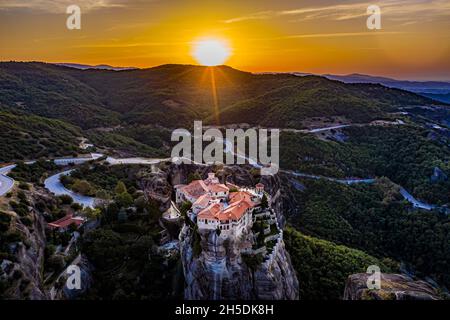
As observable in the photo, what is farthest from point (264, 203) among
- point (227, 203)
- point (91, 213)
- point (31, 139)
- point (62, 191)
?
point (31, 139)

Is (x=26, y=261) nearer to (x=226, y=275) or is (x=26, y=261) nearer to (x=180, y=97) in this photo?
(x=226, y=275)

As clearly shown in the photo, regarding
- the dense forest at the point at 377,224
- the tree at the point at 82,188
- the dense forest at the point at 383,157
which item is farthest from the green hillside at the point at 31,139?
the dense forest at the point at 383,157

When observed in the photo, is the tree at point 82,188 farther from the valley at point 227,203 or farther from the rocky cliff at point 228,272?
the rocky cliff at point 228,272

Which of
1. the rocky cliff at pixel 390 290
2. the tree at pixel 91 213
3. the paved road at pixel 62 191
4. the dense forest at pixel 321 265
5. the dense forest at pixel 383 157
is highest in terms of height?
the dense forest at pixel 383 157

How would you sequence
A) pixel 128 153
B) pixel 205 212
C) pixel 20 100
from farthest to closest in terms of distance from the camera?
pixel 20 100
pixel 128 153
pixel 205 212

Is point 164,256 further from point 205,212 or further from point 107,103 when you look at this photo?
point 107,103
